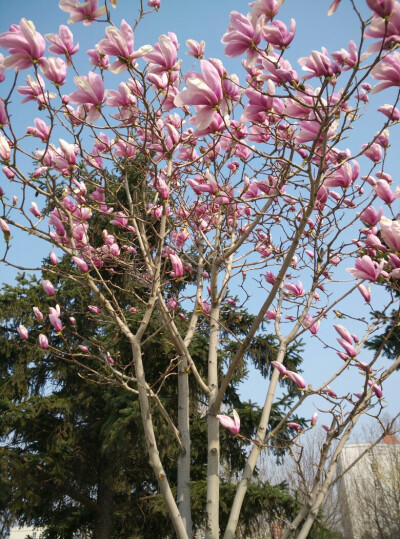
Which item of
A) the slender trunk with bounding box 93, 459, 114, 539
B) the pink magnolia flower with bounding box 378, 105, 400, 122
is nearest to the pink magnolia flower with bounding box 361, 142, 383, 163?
the pink magnolia flower with bounding box 378, 105, 400, 122

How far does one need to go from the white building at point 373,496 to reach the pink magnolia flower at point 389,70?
1411 cm

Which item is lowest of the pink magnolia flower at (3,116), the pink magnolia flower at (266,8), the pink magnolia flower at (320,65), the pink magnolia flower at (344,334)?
the pink magnolia flower at (344,334)

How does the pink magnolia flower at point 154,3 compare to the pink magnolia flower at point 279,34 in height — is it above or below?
above

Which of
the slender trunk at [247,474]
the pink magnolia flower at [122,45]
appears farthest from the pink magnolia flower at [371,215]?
the pink magnolia flower at [122,45]

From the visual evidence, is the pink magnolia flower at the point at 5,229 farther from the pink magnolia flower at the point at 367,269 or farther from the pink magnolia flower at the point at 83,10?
the pink magnolia flower at the point at 367,269

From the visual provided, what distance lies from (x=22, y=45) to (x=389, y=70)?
4.46ft

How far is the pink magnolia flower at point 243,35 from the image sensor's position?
5.41 feet

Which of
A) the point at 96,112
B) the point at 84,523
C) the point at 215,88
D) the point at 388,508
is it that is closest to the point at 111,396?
the point at 84,523

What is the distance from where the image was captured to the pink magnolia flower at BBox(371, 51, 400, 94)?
1487 mm

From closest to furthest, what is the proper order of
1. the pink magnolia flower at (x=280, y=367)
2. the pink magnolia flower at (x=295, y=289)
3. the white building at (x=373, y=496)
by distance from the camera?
1. the pink magnolia flower at (x=280, y=367)
2. the pink magnolia flower at (x=295, y=289)
3. the white building at (x=373, y=496)

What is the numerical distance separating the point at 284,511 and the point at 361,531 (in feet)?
47.5

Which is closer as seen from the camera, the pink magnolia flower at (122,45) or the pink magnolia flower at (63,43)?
the pink magnolia flower at (122,45)

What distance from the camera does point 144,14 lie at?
99.9 inches

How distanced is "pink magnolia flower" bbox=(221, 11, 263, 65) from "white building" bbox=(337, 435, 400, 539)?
1418cm
